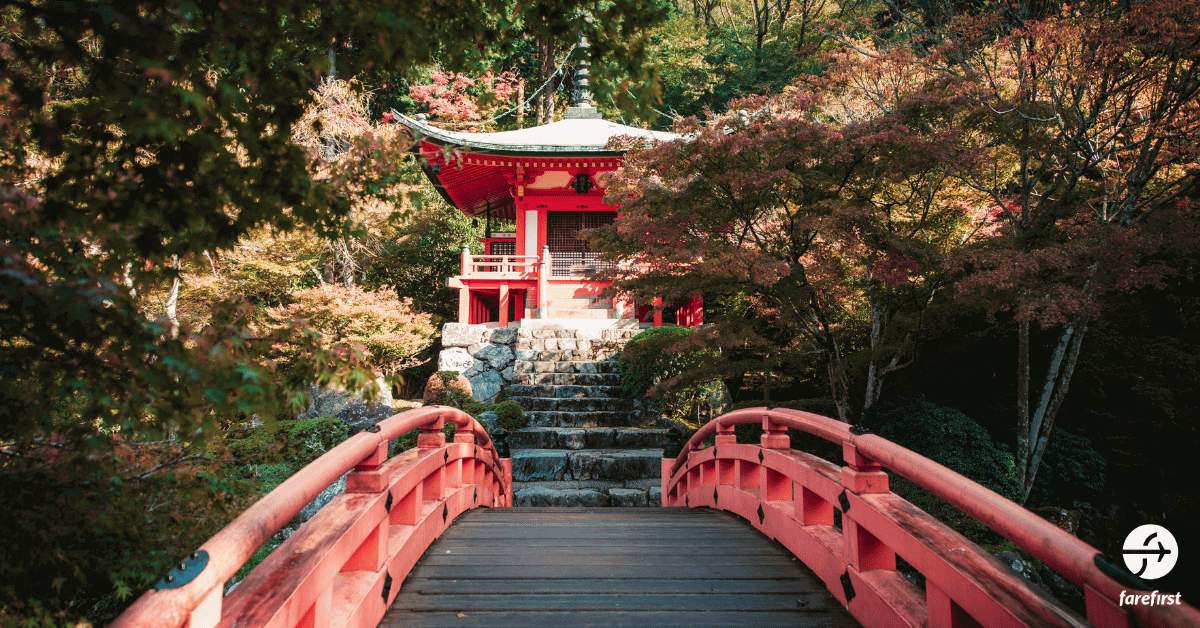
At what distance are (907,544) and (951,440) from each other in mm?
4569

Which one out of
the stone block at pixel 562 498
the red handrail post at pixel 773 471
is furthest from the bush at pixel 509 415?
the red handrail post at pixel 773 471

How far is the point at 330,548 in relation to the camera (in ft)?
6.06

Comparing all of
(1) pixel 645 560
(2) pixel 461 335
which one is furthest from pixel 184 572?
(2) pixel 461 335

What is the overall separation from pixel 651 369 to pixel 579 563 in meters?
6.48

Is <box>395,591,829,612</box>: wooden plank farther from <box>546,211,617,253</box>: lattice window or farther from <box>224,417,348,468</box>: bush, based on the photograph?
<box>546,211,617,253</box>: lattice window

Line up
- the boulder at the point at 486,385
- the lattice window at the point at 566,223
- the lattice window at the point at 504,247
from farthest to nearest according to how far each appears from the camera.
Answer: the lattice window at the point at 504,247 → the lattice window at the point at 566,223 → the boulder at the point at 486,385

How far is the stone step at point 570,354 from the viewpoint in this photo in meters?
10.9

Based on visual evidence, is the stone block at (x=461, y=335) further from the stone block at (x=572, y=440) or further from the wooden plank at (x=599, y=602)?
the wooden plank at (x=599, y=602)

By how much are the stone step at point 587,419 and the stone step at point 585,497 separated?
70.6 inches

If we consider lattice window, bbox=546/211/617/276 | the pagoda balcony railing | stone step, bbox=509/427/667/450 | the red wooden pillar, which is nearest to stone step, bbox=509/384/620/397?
stone step, bbox=509/427/667/450

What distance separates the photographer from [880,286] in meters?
6.41

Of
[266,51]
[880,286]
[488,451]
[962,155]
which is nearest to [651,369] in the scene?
[880,286]

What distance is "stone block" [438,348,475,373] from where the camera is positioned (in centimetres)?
1180

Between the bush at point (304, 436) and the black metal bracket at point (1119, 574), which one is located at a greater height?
the black metal bracket at point (1119, 574)
